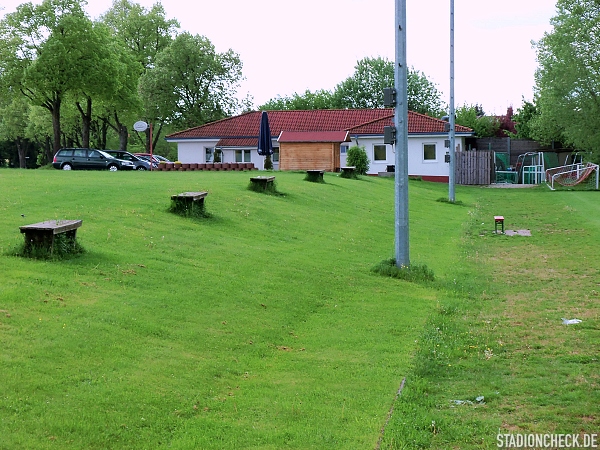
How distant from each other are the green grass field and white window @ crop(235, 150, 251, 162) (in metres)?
35.9

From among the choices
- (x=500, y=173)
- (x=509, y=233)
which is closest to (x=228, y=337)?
(x=509, y=233)

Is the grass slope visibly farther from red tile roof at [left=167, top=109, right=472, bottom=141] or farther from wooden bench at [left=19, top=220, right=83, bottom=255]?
red tile roof at [left=167, top=109, right=472, bottom=141]

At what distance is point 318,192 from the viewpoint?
23484mm

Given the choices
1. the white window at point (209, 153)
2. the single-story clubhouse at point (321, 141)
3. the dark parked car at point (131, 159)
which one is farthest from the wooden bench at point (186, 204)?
the white window at point (209, 153)

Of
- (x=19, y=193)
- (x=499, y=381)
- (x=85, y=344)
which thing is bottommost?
(x=499, y=381)

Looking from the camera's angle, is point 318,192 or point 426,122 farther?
point 426,122

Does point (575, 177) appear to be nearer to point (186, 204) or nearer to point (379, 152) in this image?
point (379, 152)

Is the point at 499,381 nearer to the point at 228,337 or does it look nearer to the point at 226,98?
the point at 228,337

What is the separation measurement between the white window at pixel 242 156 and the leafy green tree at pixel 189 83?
60.6 ft

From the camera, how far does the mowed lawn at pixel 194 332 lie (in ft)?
19.6

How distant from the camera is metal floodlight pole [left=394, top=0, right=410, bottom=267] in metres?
13.8

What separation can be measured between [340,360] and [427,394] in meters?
1.22

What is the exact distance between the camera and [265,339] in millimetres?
8742

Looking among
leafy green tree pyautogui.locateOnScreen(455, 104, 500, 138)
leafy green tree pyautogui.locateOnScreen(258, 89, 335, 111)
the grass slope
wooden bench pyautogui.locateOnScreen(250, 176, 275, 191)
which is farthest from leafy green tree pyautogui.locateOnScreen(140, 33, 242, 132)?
the grass slope
